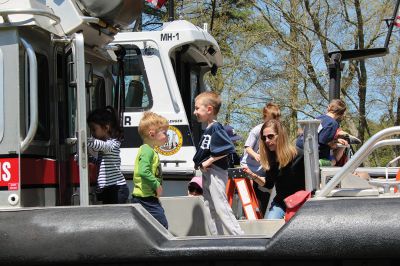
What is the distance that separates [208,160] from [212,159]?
0.03 metres

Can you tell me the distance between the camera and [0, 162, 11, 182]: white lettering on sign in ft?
12.4

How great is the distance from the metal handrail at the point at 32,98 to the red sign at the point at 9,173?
3.6 inches

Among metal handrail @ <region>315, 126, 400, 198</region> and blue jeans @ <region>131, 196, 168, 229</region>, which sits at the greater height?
metal handrail @ <region>315, 126, 400, 198</region>

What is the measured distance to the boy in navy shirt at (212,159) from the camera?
518 centimetres

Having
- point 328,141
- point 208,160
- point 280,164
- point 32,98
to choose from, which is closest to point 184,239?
point 32,98

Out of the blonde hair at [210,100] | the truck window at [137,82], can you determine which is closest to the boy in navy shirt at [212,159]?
the blonde hair at [210,100]

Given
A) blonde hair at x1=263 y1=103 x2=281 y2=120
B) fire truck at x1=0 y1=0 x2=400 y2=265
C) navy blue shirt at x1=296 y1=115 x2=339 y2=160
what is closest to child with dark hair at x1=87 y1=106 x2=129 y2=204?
fire truck at x1=0 y1=0 x2=400 y2=265

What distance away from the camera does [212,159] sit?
5.21 m

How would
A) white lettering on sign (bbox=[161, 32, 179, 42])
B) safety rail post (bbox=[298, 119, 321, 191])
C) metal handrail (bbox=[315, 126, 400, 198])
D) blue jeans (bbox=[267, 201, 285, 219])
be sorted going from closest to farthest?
metal handrail (bbox=[315, 126, 400, 198]) < safety rail post (bbox=[298, 119, 321, 191]) < blue jeans (bbox=[267, 201, 285, 219]) < white lettering on sign (bbox=[161, 32, 179, 42])

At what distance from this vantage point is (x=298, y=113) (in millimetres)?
19922

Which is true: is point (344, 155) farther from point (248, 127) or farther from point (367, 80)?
point (248, 127)

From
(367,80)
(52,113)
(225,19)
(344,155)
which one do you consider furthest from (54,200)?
(225,19)

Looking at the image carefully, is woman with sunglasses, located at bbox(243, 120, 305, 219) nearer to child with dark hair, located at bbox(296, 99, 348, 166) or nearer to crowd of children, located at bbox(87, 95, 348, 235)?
crowd of children, located at bbox(87, 95, 348, 235)

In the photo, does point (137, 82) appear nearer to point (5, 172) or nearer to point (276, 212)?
point (276, 212)
